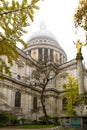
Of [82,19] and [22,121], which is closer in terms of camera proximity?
[82,19]

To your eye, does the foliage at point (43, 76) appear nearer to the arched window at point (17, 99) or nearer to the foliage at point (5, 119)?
the arched window at point (17, 99)

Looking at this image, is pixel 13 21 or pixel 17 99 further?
pixel 17 99

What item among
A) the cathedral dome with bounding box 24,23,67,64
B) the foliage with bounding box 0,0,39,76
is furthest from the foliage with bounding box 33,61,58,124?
the foliage with bounding box 0,0,39,76

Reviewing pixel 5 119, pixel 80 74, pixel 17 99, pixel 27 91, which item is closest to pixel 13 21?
pixel 80 74

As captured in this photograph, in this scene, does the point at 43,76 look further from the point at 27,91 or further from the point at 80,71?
the point at 80,71

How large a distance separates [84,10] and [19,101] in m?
30.1

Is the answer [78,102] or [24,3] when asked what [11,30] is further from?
[78,102]

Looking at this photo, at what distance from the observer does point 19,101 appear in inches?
1650

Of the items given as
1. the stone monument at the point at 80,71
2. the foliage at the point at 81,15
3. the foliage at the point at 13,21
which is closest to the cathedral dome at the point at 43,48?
the stone monument at the point at 80,71

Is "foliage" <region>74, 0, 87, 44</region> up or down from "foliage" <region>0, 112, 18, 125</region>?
up

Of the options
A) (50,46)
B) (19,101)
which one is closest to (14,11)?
(19,101)

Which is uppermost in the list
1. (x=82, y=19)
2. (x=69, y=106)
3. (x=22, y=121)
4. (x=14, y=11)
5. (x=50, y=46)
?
(x=50, y=46)

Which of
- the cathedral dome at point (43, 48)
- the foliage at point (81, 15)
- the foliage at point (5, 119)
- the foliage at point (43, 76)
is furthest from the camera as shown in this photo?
the cathedral dome at point (43, 48)

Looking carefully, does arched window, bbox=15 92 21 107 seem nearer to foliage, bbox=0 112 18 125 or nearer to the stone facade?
the stone facade
